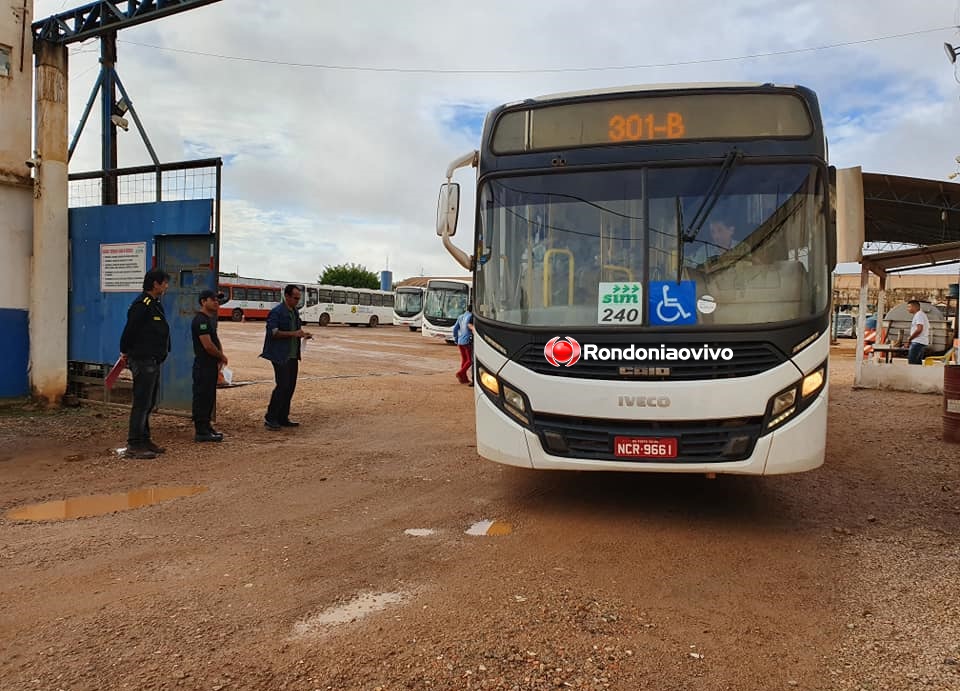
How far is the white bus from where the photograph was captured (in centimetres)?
474

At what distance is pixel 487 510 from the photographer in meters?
5.50

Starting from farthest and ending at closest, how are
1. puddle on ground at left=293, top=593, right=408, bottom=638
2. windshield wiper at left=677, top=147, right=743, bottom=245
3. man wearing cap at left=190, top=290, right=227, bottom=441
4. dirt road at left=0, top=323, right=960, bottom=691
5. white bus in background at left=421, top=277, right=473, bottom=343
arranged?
white bus in background at left=421, top=277, right=473, bottom=343 → man wearing cap at left=190, top=290, right=227, bottom=441 → windshield wiper at left=677, top=147, right=743, bottom=245 → puddle on ground at left=293, top=593, right=408, bottom=638 → dirt road at left=0, top=323, right=960, bottom=691

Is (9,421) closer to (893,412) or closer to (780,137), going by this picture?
(780,137)

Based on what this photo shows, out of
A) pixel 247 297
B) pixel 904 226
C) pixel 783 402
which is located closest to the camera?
pixel 783 402

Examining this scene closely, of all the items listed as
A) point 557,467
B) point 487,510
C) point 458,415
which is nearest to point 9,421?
point 458,415

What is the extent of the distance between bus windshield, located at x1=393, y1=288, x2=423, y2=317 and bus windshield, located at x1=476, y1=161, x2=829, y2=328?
38269 millimetres

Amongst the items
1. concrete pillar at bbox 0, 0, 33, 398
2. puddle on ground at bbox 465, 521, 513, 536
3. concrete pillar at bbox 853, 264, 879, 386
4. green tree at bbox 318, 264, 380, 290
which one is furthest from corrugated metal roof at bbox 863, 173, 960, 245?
green tree at bbox 318, 264, 380, 290

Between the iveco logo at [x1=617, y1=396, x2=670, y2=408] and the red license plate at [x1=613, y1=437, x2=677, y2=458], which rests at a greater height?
the iveco logo at [x1=617, y1=396, x2=670, y2=408]

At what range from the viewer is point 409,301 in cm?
4422

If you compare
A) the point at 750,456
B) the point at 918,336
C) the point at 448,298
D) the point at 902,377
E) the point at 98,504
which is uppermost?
the point at 448,298

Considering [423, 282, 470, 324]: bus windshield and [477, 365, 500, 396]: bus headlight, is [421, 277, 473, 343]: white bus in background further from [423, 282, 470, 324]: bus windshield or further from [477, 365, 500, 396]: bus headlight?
[477, 365, 500, 396]: bus headlight

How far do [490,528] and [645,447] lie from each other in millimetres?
1203

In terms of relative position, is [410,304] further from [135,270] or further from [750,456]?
[750,456]

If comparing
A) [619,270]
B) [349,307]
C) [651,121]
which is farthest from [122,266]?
[349,307]
